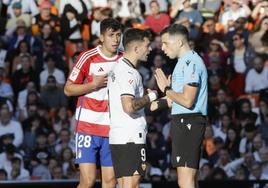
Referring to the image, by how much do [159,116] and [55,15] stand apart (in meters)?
3.95

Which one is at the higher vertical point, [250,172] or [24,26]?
[24,26]

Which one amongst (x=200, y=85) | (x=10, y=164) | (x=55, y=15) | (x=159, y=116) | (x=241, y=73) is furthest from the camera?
(x=55, y=15)

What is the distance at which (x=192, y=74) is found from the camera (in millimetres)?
10664

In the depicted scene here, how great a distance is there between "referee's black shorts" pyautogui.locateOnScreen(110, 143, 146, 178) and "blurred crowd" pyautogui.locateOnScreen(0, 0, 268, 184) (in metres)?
5.10

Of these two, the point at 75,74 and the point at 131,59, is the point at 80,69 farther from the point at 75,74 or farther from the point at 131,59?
the point at 131,59

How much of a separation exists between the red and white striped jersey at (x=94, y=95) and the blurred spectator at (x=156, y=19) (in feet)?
28.6

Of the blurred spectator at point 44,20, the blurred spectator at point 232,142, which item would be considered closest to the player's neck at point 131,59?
the blurred spectator at point 232,142

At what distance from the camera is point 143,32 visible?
10906 mm

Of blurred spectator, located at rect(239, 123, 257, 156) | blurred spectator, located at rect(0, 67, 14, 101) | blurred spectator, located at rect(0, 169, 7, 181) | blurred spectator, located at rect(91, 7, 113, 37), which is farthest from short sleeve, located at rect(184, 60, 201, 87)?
blurred spectator, located at rect(91, 7, 113, 37)

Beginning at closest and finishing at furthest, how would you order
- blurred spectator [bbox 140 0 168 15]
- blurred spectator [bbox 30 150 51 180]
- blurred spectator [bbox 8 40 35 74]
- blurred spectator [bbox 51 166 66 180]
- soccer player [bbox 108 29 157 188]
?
soccer player [bbox 108 29 157 188]
blurred spectator [bbox 51 166 66 180]
blurred spectator [bbox 30 150 51 180]
blurred spectator [bbox 8 40 35 74]
blurred spectator [bbox 140 0 168 15]

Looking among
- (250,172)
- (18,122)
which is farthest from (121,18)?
(250,172)

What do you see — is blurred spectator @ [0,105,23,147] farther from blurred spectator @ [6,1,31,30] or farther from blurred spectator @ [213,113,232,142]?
blurred spectator @ [213,113,232,142]

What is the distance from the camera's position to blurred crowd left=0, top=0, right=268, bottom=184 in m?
16.9

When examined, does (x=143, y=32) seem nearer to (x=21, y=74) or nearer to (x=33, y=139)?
(x=33, y=139)
